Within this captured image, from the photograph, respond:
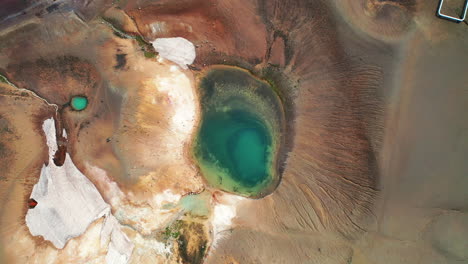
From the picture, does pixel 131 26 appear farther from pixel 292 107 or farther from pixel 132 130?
pixel 292 107

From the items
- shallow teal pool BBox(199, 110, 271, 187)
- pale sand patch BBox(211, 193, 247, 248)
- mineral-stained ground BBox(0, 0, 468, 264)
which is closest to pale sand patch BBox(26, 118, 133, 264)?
mineral-stained ground BBox(0, 0, 468, 264)

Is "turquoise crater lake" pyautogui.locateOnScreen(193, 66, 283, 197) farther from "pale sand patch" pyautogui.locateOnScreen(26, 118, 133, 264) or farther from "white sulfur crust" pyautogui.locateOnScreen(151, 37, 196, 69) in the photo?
"pale sand patch" pyautogui.locateOnScreen(26, 118, 133, 264)

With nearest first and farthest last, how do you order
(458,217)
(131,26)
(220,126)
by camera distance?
(458,217) → (131,26) → (220,126)

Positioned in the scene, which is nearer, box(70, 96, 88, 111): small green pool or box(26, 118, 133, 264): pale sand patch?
box(26, 118, 133, 264): pale sand patch

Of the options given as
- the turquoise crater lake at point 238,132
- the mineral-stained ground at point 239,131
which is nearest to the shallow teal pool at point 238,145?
the turquoise crater lake at point 238,132

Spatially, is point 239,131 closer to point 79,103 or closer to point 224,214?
point 224,214

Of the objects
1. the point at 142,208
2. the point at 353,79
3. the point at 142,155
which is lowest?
the point at 142,208

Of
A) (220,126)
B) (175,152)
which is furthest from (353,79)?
(175,152)
